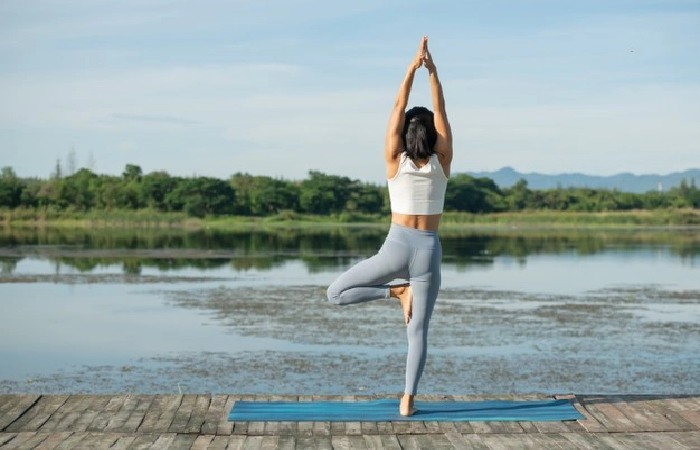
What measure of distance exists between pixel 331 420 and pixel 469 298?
13.5 meters

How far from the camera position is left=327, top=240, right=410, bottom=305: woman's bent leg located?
520 cm

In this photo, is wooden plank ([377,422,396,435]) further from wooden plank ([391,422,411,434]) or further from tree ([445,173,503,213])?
tree ([445,173,503,213])

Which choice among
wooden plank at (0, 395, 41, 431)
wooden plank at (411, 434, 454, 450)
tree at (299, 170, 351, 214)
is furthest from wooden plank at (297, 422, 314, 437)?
tree at (299, 170, 351, 214)

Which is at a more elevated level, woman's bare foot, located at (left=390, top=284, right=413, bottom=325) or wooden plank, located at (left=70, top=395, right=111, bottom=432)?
woman's bare foot, located at (left=390, top=284, right=413, bottom=325)

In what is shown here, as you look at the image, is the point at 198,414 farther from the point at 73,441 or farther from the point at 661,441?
the point at 661,441

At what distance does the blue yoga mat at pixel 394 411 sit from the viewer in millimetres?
5266

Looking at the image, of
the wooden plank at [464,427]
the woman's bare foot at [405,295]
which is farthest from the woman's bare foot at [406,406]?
the woman's bare foot at [405,295]

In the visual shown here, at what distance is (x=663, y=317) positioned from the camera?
16.1m

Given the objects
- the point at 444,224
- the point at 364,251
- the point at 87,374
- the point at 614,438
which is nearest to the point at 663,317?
the point at 87,374

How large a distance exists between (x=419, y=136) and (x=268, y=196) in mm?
63997

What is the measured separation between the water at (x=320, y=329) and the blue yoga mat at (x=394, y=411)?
4172 mm

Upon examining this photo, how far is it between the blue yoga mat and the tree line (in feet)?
198

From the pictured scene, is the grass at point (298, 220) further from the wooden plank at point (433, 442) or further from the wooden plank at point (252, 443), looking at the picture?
the wooden plank at point (252, 443)

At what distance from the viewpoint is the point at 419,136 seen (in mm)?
5141
